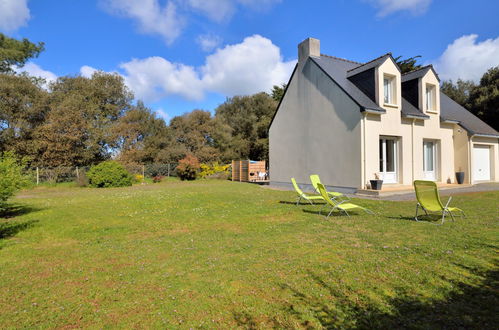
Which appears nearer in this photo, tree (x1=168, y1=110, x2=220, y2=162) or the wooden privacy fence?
the wooden privacy fence

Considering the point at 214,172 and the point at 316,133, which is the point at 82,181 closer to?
the point at 214,172

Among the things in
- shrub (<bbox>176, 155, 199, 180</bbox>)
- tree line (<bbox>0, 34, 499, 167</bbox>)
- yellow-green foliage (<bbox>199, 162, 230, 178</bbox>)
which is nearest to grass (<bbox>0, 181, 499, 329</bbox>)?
Result: shrub (<bbox>176, 155, 199, 180</bbox>)

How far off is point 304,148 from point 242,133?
22.0 meters

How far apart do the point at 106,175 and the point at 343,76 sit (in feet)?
60.2

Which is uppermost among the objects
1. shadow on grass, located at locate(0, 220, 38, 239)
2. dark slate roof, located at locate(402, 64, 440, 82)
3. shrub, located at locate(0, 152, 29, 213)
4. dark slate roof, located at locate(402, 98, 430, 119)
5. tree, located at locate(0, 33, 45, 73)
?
tree, located at locate(0, 33, 45, 73)

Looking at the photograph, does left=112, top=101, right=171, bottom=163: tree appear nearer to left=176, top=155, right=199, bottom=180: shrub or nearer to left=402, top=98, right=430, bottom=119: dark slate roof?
left=176, top=155, right=199, bottom=180: shrub

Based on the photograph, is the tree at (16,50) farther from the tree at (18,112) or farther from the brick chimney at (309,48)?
the brick chimney at (309,48)

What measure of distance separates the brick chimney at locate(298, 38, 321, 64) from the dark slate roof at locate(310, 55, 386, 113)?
1.53 ft

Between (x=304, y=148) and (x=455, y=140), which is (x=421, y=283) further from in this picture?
(x=455, y=140)

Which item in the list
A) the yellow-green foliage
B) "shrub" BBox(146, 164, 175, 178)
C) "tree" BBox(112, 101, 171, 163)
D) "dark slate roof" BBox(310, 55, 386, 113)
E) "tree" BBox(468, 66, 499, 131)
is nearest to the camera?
"dark slate roof" BBox(310, 55, 386, 113)

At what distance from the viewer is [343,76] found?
54.5ft

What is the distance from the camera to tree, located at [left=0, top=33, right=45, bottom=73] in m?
20.9

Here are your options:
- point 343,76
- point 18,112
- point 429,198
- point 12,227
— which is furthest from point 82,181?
point 429,198

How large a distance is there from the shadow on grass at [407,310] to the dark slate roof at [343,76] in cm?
1149
